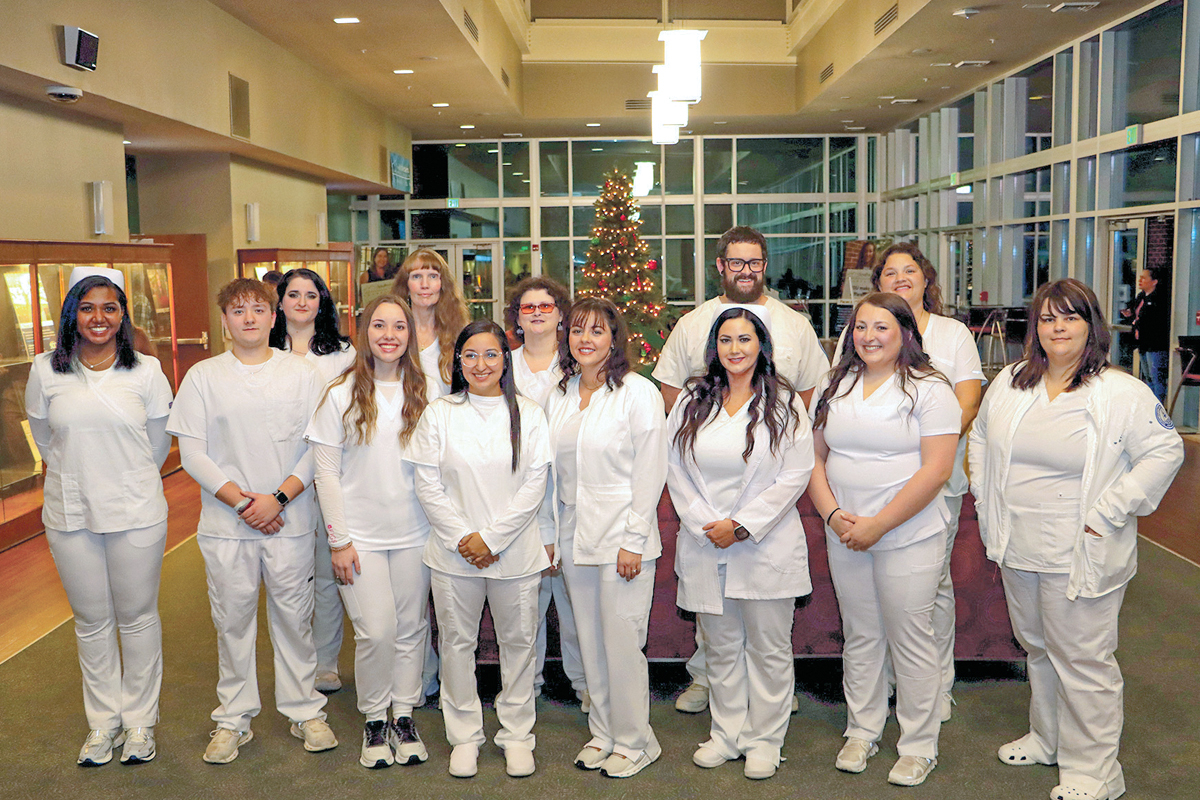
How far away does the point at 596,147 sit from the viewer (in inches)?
790

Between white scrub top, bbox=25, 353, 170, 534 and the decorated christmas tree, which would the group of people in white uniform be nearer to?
white scrub top, bbox=25, 353, 170, 534

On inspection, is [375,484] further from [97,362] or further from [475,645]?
[97,362]

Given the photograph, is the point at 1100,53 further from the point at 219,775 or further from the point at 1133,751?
the point at 219,775

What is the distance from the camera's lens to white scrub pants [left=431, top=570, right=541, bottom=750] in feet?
11.8

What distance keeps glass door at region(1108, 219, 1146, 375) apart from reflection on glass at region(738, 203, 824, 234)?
9.26 m

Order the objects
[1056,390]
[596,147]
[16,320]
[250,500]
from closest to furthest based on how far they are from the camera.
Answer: [1056,390] → [250,500] → [16,320] → [596,147]

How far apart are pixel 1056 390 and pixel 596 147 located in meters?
17.4

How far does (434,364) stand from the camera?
4.43 meters

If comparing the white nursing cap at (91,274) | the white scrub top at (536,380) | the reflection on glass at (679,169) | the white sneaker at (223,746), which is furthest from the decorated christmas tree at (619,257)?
the white sneaker at (223,746)

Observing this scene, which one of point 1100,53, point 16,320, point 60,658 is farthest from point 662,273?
point 60,658

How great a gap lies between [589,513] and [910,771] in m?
1.39

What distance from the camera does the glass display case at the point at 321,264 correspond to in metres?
10.9

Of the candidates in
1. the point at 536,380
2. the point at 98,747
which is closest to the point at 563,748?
the point at 536,380

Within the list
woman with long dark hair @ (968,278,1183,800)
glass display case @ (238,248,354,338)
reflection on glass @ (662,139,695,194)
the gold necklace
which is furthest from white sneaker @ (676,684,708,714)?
reflection on glass @ (662,139,695,194)
